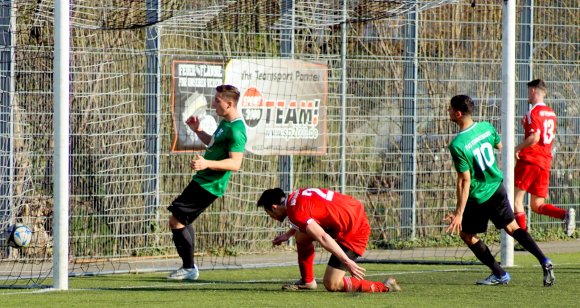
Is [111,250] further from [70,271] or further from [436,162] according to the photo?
[436,162]

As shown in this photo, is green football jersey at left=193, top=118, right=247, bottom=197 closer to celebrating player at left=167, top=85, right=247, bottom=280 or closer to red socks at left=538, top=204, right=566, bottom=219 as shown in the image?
celebrating player at left=167, top=85, right=247, bottom=280

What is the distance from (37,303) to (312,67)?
6.52m

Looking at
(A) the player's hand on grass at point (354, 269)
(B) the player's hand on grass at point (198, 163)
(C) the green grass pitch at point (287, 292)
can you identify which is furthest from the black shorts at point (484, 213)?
(B) the player's hand on grass at point (198, 163)

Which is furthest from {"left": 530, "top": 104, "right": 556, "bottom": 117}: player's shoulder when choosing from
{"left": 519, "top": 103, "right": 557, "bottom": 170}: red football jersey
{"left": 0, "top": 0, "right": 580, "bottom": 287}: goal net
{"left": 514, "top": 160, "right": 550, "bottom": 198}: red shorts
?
{"left": 0, "top": 0, "right": 580, "bottom": 287}: goal net


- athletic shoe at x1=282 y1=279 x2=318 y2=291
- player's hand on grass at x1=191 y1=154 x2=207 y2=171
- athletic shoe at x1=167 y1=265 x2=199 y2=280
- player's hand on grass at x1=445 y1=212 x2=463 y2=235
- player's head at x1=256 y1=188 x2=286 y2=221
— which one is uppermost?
player's hand on grass at x1=191 y1=154 x2=207 y2=171

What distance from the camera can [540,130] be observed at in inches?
534

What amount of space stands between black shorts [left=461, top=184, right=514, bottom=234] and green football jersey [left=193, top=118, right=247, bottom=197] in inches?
91.7

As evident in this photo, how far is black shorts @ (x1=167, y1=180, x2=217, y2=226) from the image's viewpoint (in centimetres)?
1160

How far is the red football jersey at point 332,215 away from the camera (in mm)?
9672

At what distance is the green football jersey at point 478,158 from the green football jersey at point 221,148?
2.18 metres

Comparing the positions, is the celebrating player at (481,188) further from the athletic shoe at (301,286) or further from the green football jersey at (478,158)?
the athletic shoe at (301,286)

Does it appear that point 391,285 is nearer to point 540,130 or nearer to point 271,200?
point 271,200

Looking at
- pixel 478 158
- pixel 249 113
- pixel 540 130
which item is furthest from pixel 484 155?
pixel 249 113

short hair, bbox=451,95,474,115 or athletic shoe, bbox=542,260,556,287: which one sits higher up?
short hair, bbox=451,95,474,115
